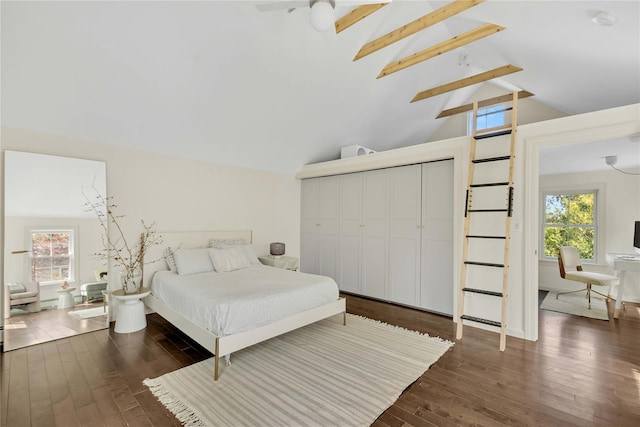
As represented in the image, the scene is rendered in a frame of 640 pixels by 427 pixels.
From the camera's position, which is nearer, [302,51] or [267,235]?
[302,51]

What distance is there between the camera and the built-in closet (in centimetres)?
373

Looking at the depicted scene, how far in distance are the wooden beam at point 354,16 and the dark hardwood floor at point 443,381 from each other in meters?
3.20

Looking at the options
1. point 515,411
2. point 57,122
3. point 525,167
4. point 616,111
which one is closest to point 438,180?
point 525,167

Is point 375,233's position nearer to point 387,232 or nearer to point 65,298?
point 387,232

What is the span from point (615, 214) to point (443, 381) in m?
4.66

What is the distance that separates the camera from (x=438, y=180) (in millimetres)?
3750

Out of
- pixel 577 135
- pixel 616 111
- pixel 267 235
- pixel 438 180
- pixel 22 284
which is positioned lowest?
pixel 22 284

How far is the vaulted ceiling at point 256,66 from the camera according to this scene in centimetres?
229

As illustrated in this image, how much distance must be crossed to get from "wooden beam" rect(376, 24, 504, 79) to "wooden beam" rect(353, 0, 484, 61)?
0.57m

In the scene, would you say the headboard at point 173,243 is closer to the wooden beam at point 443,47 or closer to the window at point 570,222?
→ the wooden beam at point 443,47

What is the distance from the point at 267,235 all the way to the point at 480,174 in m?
3.34

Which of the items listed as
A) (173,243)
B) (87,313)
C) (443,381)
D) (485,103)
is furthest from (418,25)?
(87,313)

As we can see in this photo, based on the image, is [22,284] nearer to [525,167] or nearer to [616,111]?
[525,167]

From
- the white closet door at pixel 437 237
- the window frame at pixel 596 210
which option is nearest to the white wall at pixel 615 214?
the window frame at pixel 596 210
